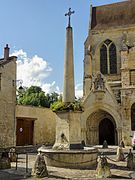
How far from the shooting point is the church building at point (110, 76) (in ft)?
86.2

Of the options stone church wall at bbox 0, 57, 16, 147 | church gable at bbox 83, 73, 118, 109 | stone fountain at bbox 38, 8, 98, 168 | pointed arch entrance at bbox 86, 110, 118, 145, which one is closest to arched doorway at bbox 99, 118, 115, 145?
pointed arch entrance at bbox 86, 110, 118, 145

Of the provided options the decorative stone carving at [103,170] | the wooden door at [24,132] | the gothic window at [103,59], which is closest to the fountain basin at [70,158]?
the decorative stone carving at [103,170]

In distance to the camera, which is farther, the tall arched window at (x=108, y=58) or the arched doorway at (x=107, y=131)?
the tall arched window at (x=108, y=58)

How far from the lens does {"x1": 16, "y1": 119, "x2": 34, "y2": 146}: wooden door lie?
25281 millimetres

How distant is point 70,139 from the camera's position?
11.2 metres

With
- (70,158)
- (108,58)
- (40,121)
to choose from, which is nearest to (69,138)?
(70,158)

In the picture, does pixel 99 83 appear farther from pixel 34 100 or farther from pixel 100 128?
pixel 34 100

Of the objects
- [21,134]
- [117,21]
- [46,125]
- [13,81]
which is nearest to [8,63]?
[13,81]

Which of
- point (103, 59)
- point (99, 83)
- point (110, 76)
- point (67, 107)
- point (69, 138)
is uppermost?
point (103, 59)

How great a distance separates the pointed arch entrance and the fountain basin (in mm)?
17148

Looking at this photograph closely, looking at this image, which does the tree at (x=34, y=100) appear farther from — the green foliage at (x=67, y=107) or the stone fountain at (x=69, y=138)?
the green foliage at (x=67, y=107)

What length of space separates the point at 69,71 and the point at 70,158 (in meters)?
3.82

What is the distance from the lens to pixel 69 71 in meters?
12.0

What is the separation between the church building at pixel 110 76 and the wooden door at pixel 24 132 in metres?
5.33
